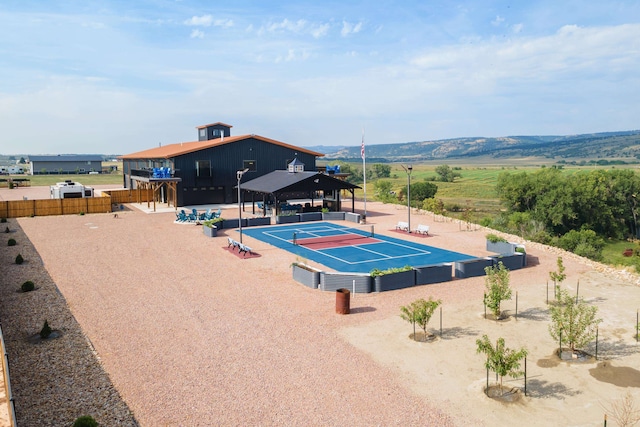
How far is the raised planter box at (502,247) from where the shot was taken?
25.8m

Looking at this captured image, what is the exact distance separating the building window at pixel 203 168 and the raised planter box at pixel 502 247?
3208cm

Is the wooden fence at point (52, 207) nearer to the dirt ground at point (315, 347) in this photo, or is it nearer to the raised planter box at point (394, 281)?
the dirt ground at point (315, 347)

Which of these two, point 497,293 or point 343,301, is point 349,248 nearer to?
point 343,301

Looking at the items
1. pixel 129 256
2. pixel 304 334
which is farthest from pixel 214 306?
pixel 129 256

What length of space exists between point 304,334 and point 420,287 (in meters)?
7.17

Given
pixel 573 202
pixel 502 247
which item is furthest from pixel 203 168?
pixel 573 202

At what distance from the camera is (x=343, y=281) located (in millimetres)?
19375

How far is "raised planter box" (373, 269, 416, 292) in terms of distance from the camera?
63.3 feet

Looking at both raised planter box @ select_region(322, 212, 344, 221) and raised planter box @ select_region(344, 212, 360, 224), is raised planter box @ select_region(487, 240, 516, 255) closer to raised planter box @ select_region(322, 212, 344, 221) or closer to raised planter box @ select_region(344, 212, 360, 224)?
raised planter box @ select_region(344, 212, 360, 224)

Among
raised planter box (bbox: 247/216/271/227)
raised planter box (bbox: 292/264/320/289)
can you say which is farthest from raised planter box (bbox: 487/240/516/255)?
raised planter box (bbox: 247/216/271/227)

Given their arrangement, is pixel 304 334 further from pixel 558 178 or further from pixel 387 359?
pixel 558 178

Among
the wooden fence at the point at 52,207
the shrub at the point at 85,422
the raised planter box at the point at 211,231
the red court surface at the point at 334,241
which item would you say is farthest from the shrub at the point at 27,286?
the wooden fence at the point at 52,207

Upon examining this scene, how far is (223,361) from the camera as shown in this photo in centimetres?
1280

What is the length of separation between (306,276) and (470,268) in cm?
755
